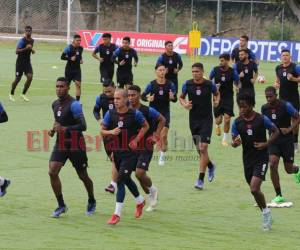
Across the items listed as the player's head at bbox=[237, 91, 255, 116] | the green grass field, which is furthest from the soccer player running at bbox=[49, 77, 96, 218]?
the player's head at bbox=[237, 91, 255, 116]

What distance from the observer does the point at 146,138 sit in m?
14.1

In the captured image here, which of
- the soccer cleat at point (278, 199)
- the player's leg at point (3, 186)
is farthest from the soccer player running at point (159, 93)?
the player's leg at point (3, 186)

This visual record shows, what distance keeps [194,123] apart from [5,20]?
152 ft

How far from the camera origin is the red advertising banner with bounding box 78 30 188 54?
4909 cm

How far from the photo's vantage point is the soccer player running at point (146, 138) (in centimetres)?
1380

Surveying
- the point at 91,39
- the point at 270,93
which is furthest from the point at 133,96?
the point at 91,39

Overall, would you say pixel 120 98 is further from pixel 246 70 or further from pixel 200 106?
pixel 246 70

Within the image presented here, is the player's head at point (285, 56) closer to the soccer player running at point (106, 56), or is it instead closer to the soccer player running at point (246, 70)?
the soccer player running at point (246, 70)

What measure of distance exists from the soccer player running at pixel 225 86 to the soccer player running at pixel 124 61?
6886 millimetres

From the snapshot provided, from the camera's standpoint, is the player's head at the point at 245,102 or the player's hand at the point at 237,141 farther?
the player's hand at the point at 237,141

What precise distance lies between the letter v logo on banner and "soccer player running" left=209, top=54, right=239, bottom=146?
3000cm

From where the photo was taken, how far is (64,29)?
197 feet

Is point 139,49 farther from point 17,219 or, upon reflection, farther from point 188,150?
point 17,219

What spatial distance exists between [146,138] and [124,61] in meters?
13.7
